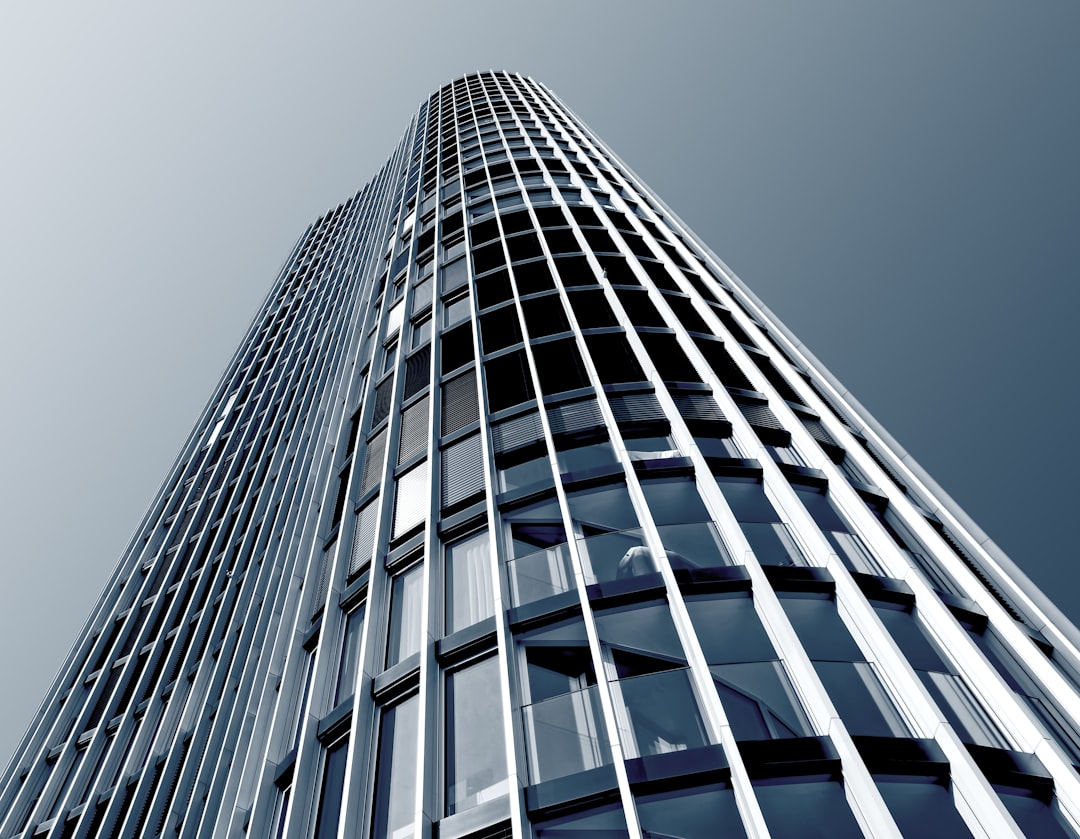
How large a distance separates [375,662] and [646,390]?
9070 millimetres

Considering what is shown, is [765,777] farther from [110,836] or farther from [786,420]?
[110,836]

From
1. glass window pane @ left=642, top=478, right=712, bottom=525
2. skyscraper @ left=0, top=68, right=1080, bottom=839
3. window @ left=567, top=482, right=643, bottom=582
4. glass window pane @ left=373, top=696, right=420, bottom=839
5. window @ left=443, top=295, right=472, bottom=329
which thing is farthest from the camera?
window @ left=443, top=295, right=472, bottom=329

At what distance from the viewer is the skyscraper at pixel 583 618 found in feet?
34.8

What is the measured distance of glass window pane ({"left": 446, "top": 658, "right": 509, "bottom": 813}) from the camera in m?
11.2

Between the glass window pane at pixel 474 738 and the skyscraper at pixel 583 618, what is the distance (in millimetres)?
51

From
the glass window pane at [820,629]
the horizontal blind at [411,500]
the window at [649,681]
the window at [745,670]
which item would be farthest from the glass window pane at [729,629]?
the horizontal blind at [411,500]

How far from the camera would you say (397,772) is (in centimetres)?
1234

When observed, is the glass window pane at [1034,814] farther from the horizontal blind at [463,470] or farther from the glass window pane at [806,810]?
the horizontal blind at [463,470]

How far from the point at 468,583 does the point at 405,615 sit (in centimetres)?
139

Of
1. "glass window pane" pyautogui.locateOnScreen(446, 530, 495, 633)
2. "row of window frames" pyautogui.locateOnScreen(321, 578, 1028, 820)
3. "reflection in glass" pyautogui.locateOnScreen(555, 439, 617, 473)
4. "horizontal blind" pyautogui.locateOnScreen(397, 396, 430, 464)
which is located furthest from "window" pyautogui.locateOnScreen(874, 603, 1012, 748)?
"horizontal blind" pyautogui.locateOnScreen(397, 396, 430, 464)

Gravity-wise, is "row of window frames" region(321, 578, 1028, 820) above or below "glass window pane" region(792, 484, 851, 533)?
below

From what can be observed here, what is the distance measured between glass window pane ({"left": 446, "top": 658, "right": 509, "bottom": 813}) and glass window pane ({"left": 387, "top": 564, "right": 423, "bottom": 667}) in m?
1.39

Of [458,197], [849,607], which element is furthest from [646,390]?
[458,197]

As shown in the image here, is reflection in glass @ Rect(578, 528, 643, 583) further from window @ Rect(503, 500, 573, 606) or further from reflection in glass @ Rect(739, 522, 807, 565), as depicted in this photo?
reflection in glass @ Rect(739, 522, 807, 565)
